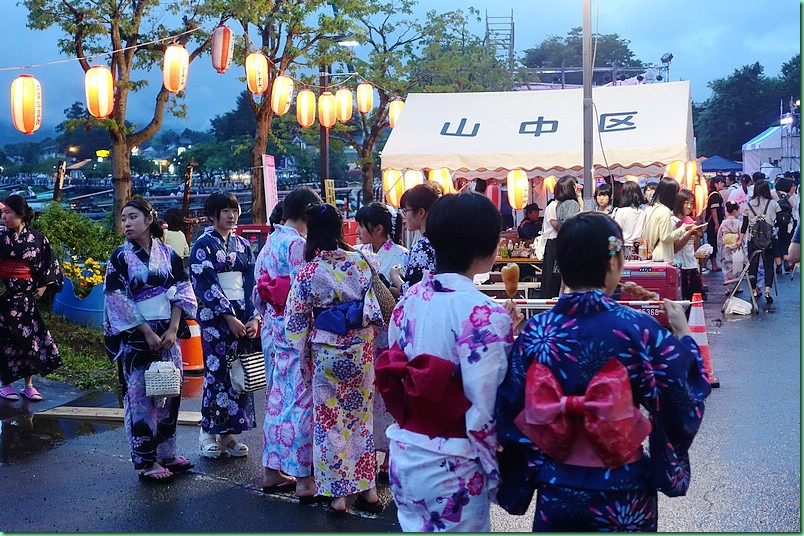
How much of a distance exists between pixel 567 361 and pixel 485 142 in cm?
1081

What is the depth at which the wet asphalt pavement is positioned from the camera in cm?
472

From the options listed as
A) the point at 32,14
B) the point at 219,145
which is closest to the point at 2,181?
the point at 219,145

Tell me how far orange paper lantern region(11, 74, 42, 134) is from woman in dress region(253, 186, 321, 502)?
7595 millimetres

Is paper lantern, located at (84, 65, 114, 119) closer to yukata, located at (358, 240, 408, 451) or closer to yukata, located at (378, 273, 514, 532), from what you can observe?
yukata, located at (358, 240, 408, 451)

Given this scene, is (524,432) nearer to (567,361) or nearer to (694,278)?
(567,361)

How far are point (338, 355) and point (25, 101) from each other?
876cm

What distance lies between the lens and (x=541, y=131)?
515 inches

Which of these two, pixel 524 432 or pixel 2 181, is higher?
pixel 2 181

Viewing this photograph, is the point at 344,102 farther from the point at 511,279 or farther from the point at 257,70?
the point at 511,279

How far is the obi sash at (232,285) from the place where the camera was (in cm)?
585

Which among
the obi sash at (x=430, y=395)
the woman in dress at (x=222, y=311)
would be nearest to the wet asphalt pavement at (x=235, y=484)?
the woman in dress at (x=222, y=311)

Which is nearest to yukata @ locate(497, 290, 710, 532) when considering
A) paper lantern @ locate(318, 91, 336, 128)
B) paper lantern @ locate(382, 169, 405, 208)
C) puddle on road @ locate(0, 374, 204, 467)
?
puddle on road @ locate(0, 374, 204, 467)

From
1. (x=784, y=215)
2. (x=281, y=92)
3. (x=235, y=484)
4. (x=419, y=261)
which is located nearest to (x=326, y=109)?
(x=281, y=92)

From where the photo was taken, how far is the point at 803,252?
Answer: 21.6 feet
